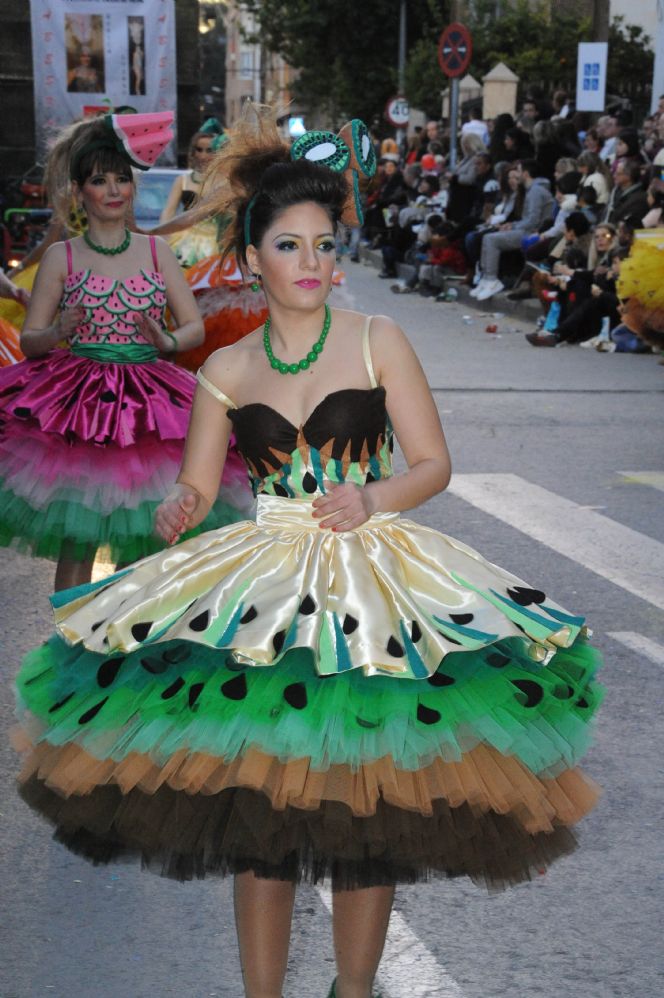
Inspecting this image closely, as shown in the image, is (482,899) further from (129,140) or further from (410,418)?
(129,140)

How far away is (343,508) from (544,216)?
18361 millimetres

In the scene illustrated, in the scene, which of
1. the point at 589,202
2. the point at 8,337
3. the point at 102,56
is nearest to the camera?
the point at 8,337

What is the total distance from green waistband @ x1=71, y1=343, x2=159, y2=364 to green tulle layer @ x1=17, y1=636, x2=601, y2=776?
133 inches

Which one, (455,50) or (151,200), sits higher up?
(455,50)

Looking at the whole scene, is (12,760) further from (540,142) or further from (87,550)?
(540,142)

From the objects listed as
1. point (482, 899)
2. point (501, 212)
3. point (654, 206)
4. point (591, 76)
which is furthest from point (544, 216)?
point (482, 899)

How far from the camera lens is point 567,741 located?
3189 millimetres

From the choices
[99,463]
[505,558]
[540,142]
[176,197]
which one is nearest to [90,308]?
[99,463]

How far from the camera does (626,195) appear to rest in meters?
17.6

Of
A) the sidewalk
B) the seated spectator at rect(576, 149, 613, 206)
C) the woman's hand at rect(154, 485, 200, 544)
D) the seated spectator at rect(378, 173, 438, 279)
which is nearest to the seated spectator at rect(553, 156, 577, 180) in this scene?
the seated spectator at rect(576, 149, 613, 206)

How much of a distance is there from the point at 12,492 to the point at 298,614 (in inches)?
127

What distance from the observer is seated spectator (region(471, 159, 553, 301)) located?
20922 mm

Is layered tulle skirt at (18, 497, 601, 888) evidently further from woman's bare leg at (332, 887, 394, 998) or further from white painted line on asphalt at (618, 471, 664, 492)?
white painted line on asphalt at (618, 471, 664, 492)

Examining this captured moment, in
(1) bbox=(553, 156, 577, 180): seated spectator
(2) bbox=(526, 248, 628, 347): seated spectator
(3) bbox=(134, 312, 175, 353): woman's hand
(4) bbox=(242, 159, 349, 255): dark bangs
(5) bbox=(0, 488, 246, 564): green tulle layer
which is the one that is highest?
(4) bbox=(242, 159, 349, 255): dark bangs
